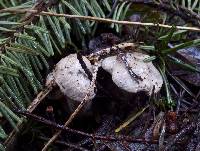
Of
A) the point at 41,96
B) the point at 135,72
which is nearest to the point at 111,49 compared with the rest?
the point at 135,72

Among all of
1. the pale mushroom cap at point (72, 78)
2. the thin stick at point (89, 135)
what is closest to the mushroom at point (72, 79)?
the pale mushroom cap at point (72, 78)

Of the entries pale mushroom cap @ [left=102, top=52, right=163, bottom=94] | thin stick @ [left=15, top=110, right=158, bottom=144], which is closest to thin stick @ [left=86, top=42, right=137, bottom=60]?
pale mushroom cap @ [left=102, top=52, right=163, bottom=94]

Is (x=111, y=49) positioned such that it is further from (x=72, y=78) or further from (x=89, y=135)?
(x=89, y=135)

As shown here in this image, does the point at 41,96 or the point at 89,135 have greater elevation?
the point at 41,96

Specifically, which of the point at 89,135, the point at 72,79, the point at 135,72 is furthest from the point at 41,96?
the point at 135,72

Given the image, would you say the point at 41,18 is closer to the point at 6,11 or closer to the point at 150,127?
the point at 6,11

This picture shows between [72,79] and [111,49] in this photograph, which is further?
[111,49]

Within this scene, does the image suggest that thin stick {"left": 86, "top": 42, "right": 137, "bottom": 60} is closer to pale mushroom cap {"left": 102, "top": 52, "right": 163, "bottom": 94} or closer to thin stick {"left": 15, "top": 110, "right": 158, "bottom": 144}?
pale mushroom cap {"left": 102, "top": 52, "right": 163, "bottom": 94}

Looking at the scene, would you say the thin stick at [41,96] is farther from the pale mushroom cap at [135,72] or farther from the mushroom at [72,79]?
the pale mushroom cap at [135,72]
